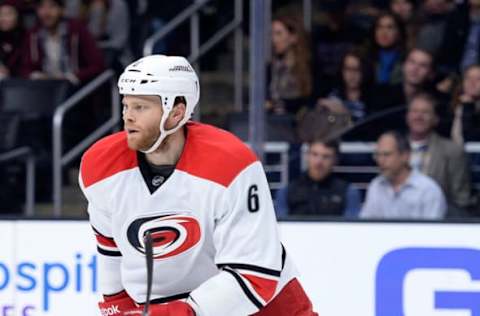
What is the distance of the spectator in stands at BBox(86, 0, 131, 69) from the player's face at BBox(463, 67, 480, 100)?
2348 millimetres

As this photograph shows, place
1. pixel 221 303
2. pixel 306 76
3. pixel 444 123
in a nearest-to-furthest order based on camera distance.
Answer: pixel 221 303, pixel 444 123, pixel 306 76

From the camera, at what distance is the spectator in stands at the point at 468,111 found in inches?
274

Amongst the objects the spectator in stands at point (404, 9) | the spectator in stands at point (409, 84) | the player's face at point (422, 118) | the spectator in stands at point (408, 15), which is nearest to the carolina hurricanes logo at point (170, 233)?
the player's face at point (422, 118)

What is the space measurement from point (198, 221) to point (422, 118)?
353 centimetres

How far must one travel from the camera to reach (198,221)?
11.5ft

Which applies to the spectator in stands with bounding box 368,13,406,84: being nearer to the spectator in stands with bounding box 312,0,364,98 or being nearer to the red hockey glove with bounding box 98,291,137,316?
the spectator in stands with bounding box 312,0,364,98

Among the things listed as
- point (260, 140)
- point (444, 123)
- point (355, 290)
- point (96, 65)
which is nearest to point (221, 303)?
point (355, 290)

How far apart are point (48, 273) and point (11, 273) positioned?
0.15 m

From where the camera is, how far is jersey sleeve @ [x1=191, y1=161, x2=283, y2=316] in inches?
135

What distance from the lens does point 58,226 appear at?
5.76 meters

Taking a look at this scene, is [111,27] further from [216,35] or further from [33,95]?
[33,95]

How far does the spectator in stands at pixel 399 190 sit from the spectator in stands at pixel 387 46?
4.07 feet

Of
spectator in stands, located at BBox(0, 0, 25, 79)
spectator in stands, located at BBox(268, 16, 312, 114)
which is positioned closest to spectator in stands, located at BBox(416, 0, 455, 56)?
spectator in stands, located at BBox(268, 16, 312, 114)

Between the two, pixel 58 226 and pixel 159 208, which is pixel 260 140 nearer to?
pixel 58 226
